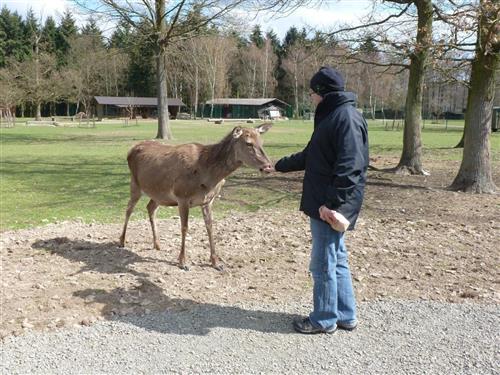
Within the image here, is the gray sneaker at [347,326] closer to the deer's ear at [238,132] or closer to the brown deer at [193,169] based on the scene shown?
the brown deer at [193,169]

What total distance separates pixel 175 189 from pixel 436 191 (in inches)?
334

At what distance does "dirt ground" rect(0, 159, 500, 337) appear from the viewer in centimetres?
574

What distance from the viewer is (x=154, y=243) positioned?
7898 millimetres

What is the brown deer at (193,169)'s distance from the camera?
634 centimetres

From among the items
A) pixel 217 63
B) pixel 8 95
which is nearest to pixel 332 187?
pixel 8 95

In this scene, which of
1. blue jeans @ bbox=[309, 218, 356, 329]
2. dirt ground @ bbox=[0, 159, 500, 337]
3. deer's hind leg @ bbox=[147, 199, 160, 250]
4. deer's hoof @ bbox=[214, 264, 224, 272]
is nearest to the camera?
blue jeans @ bbox=[309, 218, 356, 329]

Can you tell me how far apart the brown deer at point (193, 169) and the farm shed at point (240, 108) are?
284 ft

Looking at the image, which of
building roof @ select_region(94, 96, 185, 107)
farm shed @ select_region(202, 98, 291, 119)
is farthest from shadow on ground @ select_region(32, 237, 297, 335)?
farm shed @ select_region(202, 98, 291, 119)

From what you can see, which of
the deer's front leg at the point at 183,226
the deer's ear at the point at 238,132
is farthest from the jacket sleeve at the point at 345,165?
the deer's front leg at the point at 183,226

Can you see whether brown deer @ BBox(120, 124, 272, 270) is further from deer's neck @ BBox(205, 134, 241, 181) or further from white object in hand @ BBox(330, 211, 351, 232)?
white object in hand @ BBox(330, 211, 351, 232)

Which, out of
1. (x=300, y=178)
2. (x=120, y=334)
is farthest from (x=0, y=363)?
(x=300, y=178)

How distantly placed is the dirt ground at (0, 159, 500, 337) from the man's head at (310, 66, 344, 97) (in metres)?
2.50

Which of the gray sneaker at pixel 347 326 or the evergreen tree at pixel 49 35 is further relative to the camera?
the evergreen tree at pixel 49 35

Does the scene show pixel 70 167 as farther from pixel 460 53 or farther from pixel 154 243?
pixel 460 53
